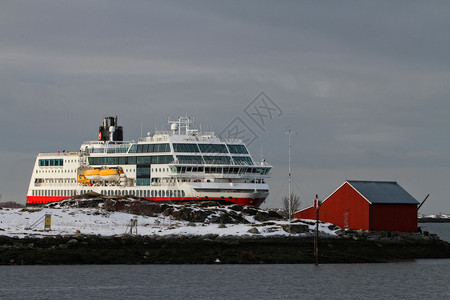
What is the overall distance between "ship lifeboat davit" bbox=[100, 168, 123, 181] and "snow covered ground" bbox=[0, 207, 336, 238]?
26949mm

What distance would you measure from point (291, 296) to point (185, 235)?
685 inches

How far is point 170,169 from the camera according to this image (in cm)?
8800

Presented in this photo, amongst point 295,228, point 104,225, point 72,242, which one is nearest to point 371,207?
point 295,228

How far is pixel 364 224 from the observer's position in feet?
208

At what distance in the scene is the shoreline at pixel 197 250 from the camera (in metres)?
49.3

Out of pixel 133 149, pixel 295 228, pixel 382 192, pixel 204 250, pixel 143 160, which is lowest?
pixel 204 250

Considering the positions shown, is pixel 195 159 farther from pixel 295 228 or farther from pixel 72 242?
pixel 72 242

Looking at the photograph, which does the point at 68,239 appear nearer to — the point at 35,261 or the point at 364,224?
the point at 35,261

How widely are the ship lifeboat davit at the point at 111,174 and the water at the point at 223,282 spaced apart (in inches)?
1779

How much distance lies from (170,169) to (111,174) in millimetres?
10143

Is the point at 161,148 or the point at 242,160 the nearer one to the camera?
the point at 242,160

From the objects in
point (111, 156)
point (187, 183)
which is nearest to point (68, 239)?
point (187, 183)

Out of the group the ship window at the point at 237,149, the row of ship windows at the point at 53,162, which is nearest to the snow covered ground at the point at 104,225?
the ship window at the point at 237,149

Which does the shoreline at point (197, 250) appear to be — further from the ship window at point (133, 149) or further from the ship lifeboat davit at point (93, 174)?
the ship lifeboat davit at point (93, 174)
